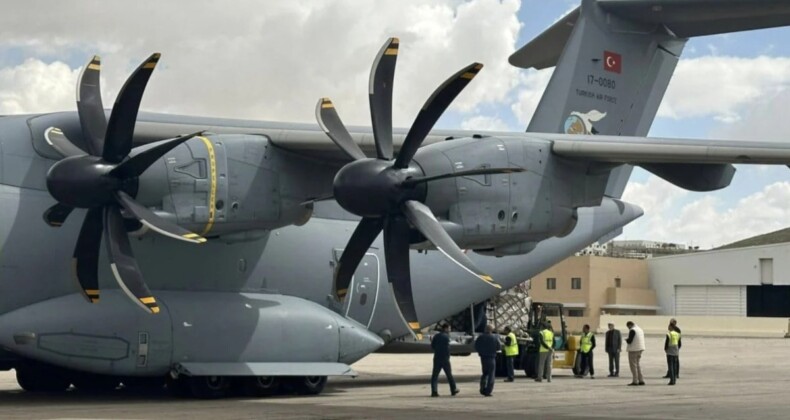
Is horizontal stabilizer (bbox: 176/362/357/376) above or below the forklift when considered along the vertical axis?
below

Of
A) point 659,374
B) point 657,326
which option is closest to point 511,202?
point 659,374

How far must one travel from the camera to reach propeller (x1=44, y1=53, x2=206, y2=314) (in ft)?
42.5

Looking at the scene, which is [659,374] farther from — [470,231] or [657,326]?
[657,326]

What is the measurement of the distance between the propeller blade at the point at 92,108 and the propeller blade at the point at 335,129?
2487mm

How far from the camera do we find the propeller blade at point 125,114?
12.9 metres

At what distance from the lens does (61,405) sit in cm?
1403

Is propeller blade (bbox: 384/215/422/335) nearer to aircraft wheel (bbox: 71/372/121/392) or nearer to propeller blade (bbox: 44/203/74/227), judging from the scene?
propeller blade (bbox: 44/203/74/227)

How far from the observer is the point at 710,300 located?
62156 millimetres

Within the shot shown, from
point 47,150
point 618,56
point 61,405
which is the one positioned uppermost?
point 618,56

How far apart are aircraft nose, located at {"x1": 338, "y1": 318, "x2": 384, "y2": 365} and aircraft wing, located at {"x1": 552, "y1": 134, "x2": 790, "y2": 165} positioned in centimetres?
385

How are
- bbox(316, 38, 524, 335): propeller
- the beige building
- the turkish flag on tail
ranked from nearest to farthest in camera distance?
bbox(316, 38, 524, 335): propeller
the turkish flag on tail
the beige building

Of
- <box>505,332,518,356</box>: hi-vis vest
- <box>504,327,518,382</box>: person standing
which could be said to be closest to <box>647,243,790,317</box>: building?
<box>504,327,518,382</box>: person standing

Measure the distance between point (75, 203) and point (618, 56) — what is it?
8.77 meters

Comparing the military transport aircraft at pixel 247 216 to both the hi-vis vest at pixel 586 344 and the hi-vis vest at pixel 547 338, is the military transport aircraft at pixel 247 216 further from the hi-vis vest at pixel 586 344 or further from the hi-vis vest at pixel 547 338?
the hi-vis vest at pixel 586 344
